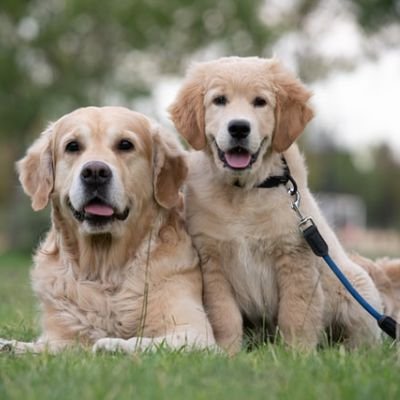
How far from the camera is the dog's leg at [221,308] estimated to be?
4.32 m

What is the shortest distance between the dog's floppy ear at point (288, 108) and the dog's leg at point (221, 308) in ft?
2.53

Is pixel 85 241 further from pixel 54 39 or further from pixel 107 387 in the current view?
pixel 54 39

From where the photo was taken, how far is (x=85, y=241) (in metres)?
4.40

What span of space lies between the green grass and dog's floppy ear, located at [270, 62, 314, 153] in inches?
53.6

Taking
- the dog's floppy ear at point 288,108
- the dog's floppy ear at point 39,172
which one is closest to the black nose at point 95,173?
the dog's floppy ear at point 39,172

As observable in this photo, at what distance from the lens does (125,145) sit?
4410mm

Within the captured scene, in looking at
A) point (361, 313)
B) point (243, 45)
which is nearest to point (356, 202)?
point (243, 45)

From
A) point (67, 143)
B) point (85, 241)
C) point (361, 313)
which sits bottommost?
point (361, 313)

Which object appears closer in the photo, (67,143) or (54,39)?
(67,143)

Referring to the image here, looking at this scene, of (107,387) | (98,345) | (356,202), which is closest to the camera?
(107,387)

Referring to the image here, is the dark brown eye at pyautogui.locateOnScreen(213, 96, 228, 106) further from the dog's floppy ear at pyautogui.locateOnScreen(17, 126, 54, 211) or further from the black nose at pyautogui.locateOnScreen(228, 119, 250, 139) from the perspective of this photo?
the dog's floppy ear at pyautogui.locateOnScreen(17, 126, 54, 211)

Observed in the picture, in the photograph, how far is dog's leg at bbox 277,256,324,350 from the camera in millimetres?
4379

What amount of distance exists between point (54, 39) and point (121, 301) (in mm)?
17455

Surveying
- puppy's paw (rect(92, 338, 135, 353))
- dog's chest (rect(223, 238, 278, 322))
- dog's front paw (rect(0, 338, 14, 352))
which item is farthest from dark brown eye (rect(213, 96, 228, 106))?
dog's front paw (rect(0, 338, 14, 352))
